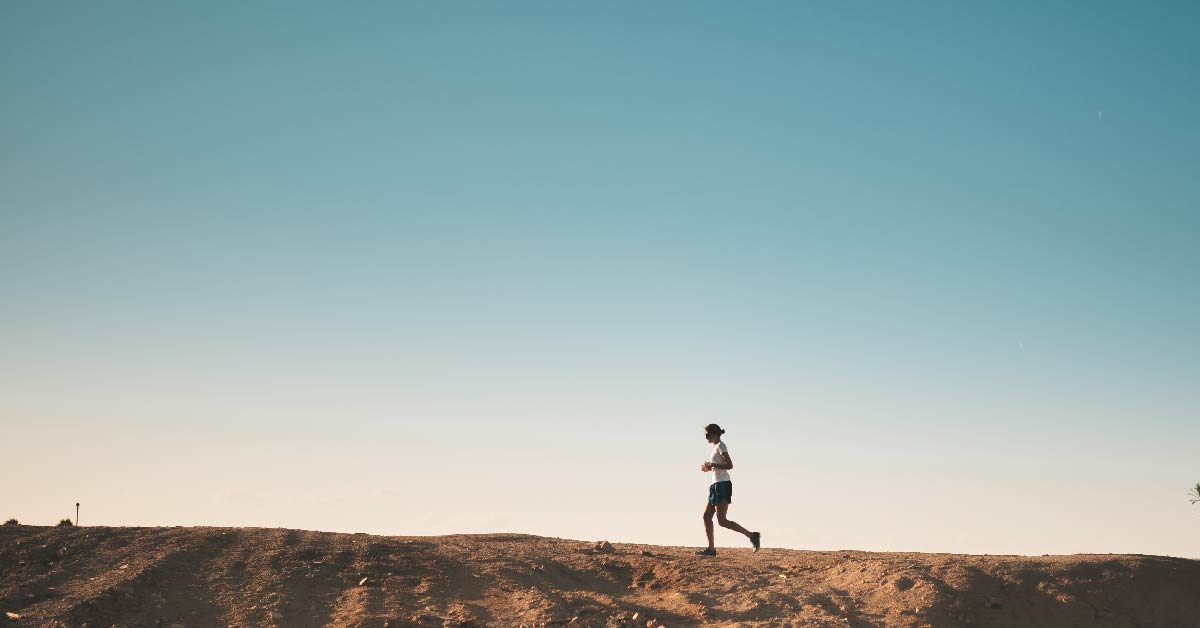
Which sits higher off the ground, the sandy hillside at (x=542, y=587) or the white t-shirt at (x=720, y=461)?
the white t-shirt at (x=720, y=461)

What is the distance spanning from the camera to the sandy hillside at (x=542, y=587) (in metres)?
9.85

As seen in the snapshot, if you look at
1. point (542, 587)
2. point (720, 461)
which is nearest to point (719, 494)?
point (720, 461)

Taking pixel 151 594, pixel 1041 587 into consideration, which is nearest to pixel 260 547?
pixel 151 594

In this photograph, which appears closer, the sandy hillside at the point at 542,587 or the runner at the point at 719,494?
the sandy hillside at the point at 542,587

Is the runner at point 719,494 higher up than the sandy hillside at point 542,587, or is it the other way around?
the runner at point 719,494

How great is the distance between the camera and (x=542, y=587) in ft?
35.6

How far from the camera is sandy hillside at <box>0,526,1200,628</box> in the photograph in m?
9.85

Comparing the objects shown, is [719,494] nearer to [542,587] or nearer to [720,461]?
[720,461]

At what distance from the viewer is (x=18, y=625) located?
963cm

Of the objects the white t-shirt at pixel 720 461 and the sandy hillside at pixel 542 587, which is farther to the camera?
the white t-shirt at pixel 720 461

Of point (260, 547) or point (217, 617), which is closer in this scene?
point (217, 617)

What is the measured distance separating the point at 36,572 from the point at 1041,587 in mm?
13232

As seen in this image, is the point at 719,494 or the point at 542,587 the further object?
the point at 719,494

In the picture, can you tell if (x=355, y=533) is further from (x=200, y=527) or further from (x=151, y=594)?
(x=151, y=594)
